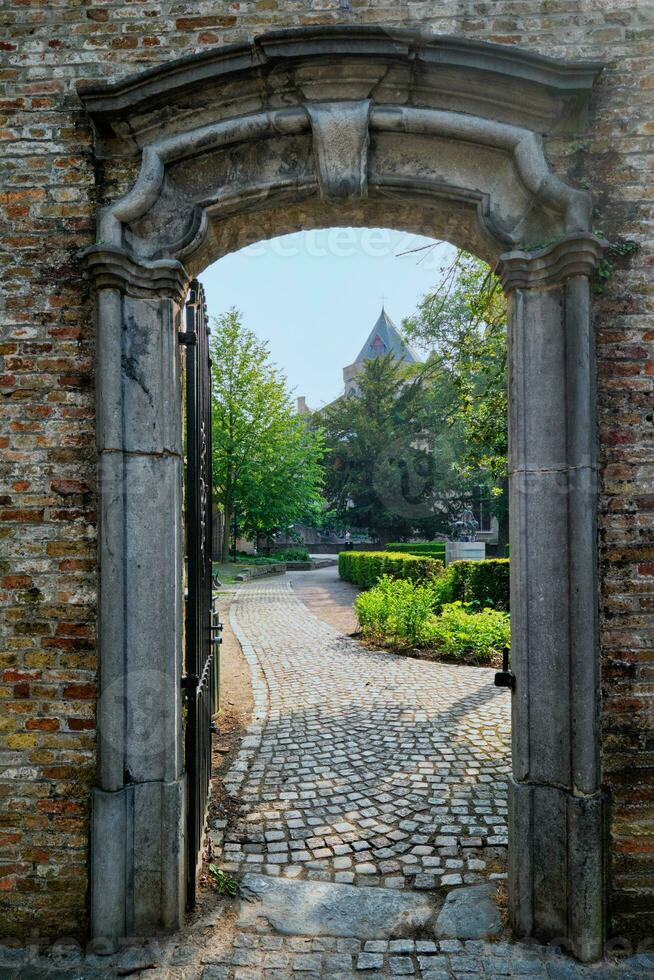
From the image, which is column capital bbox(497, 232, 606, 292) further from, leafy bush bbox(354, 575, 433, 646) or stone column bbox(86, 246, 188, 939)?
leafy bush bbox(354, 575, 433, 646)

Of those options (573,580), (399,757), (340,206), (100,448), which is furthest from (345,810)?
(340,206)

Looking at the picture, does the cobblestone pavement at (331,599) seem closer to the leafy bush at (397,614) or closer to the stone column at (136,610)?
the leafy bush at (397,614)

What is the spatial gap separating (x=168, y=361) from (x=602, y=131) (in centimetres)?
229

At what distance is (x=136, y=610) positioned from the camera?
2453 mm

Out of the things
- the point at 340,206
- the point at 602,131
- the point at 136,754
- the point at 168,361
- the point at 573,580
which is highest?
the point at 602,131

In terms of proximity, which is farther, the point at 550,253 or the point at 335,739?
the point at 335,739

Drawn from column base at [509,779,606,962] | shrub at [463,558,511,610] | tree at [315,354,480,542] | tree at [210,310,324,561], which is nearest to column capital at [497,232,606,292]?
column base at [509,779,606,962]

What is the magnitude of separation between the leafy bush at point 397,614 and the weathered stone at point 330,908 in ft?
17.1

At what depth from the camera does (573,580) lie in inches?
93.5

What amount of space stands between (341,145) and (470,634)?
A: 6.37 m

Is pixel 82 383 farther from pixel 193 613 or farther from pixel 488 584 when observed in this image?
pixel 488 584

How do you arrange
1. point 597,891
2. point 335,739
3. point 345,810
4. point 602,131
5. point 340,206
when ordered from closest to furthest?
point 597,891
point 602,131
point 340,206
point 345,810
point 335,739

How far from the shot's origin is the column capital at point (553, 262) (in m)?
2.33

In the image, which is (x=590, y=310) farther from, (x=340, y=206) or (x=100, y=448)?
(x=100, y=448)
